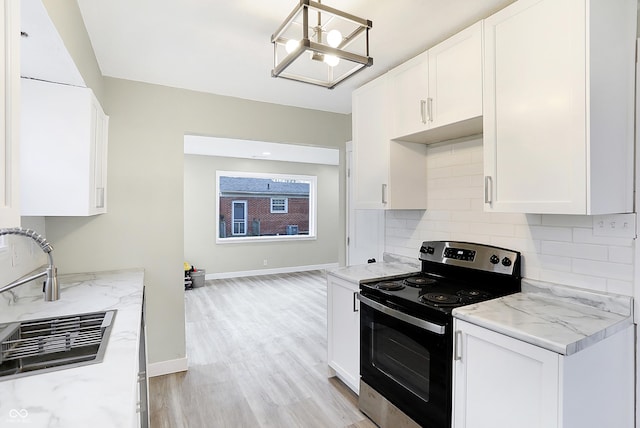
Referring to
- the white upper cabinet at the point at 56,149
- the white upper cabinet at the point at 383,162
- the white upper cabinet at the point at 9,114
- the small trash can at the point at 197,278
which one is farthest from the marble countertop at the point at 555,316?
the small trash can at the point at 197,278

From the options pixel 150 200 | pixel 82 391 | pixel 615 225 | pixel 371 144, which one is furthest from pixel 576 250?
pixel 150 200

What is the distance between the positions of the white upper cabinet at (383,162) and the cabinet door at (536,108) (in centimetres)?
79

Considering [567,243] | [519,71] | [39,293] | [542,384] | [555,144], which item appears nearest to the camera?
[542,384]

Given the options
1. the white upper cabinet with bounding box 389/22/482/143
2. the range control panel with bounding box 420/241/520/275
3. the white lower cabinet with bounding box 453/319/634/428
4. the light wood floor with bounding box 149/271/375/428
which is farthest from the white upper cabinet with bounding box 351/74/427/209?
the light wood floor with bounding box 149/271/375/428

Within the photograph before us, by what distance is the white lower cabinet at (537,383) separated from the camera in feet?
4.24

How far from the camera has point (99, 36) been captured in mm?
2078

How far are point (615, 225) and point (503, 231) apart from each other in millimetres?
562

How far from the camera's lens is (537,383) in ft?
4.39

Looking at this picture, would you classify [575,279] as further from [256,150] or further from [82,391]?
[256,150]

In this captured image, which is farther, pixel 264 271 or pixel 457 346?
pixel 264 271

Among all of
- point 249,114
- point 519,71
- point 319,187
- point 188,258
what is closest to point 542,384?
point 519,71

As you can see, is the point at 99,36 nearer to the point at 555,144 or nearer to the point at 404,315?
the point at 404,315

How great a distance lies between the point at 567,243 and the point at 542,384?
0.84 metres

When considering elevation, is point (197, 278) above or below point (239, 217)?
below
